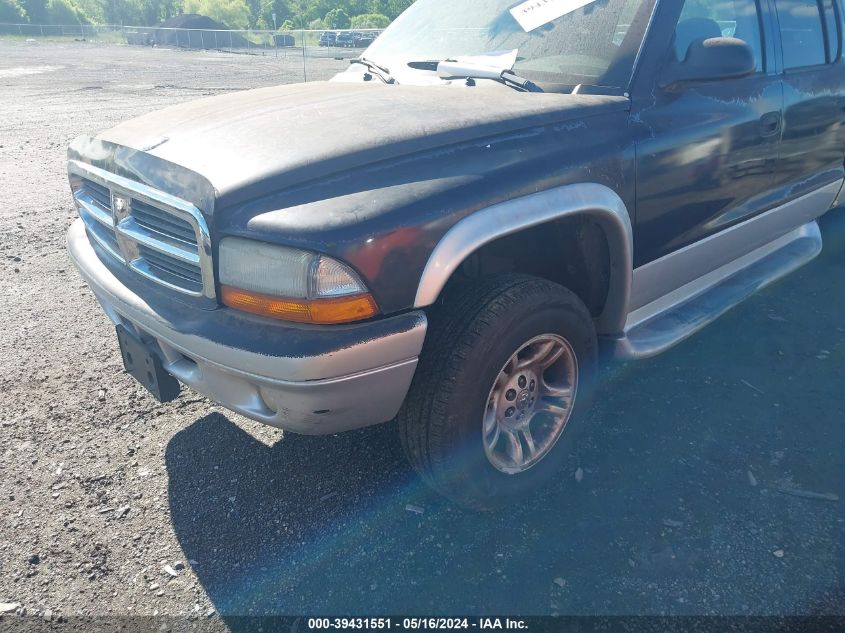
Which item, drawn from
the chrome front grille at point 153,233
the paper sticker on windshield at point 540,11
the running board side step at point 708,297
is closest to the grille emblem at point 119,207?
the chrome front grille at point 153,233

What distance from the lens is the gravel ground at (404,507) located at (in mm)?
A: 2109

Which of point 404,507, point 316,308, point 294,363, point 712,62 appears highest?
point 712,62

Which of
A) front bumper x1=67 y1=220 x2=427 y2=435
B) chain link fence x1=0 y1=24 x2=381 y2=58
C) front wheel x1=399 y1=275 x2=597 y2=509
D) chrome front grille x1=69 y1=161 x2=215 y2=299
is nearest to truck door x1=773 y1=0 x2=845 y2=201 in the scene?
front wheel x1=399 y1=275 x2=597 y2=509

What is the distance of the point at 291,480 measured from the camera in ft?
8.60

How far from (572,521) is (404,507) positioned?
2.13ft

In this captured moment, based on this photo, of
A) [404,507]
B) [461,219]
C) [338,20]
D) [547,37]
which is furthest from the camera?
[338,20]

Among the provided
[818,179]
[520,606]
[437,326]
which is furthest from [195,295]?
[818,179]

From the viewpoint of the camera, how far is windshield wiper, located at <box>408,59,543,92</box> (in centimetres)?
267

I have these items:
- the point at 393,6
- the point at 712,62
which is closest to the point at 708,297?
the point at 712,62

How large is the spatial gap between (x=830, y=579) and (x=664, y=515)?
548 millimetres

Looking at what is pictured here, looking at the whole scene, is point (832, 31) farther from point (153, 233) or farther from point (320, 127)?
point (153, 233)

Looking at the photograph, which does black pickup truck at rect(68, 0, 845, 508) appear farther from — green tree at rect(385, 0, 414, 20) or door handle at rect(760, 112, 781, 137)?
green tree at rect(385, 0, 414, 20)

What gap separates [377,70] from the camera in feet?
10.7

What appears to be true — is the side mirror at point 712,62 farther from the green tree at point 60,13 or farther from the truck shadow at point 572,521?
the green tree at point 60,13
